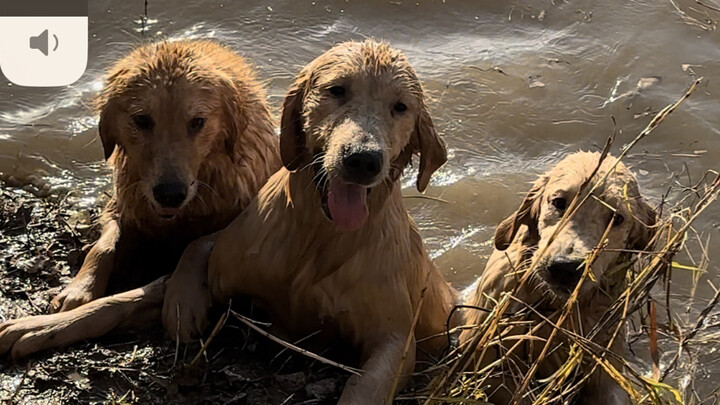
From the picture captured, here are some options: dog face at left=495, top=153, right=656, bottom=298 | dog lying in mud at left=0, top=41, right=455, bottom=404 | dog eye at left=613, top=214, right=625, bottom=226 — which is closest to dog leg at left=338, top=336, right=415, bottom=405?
dog lying in mud at left=0, top=41, right=455, bottom=404

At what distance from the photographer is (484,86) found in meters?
8.55

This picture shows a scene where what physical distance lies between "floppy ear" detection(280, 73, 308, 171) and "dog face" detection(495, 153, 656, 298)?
1.28 m

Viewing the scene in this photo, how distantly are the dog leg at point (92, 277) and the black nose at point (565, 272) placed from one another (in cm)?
254

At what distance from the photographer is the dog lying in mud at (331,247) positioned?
4918 millimetres

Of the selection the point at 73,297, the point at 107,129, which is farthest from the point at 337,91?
the point at 73,297

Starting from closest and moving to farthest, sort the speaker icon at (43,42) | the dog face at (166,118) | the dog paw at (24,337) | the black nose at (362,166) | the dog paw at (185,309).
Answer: the black nose at (362,166) → the dog paw at (24,337) → the dog paw at (185,309) → the dog face at (166,118) → the speaker icon at (43,42)

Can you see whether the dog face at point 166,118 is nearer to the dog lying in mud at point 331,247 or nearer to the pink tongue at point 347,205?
the dog lying in mud at point 331,247

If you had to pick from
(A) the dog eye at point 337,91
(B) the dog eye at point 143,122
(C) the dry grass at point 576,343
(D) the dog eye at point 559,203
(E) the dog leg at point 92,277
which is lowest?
(E) the dog leg at point 92,277

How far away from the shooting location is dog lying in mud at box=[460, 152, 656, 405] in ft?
16.3

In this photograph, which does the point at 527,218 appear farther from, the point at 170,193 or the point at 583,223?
the point at 170,193

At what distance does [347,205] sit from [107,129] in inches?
63.6

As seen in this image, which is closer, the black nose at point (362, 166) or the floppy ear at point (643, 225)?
Result: the black nose at point (362, 166)

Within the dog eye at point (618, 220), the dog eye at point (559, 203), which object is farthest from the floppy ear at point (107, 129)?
the dog eye at point (618, 220)

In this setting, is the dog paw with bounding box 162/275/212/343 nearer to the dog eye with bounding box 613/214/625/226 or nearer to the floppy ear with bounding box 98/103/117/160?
the floppy ear with bounding box 98/103/117/160
